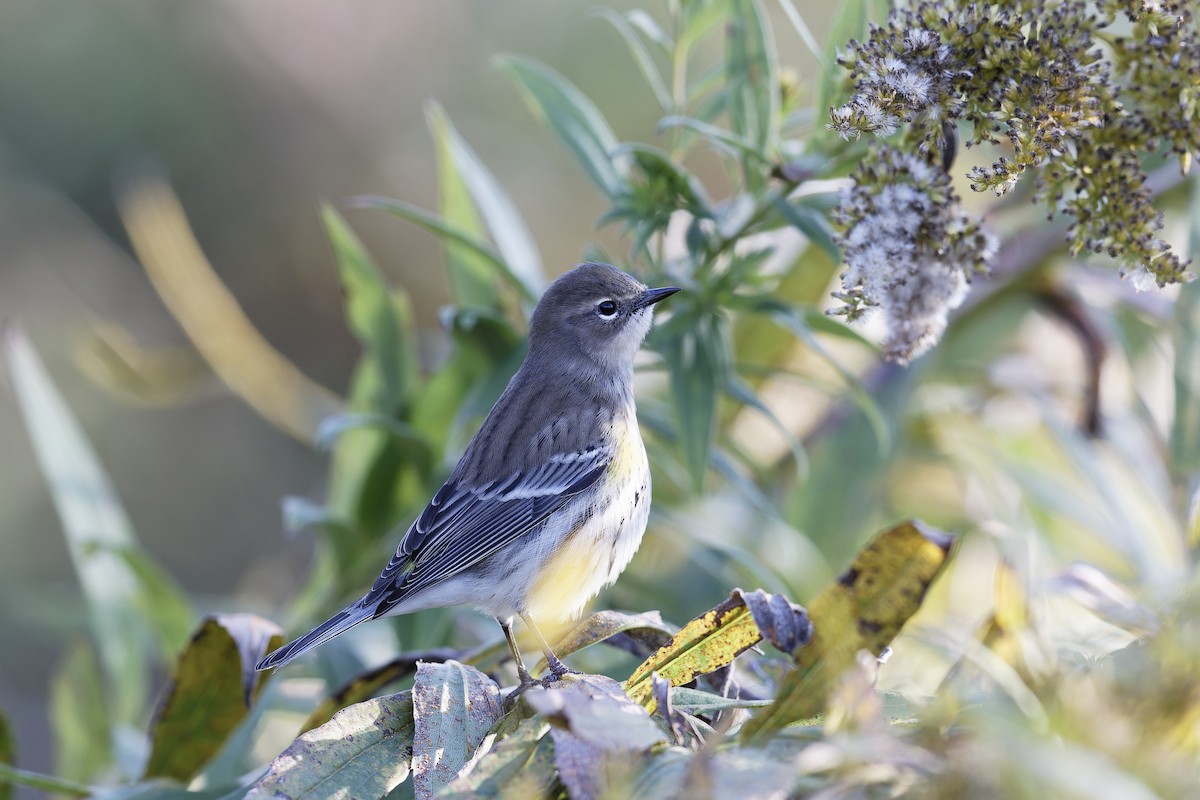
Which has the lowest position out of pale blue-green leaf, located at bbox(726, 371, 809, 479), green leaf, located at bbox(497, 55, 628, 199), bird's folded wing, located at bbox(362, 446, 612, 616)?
bird's folded wing, located at bbox(362, 446, 612, 616)

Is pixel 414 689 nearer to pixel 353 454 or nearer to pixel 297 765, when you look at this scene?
pixel 297 765

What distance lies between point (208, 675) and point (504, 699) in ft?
1.85

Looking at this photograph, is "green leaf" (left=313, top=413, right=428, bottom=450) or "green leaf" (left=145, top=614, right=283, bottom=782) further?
"green leaf" (left=313, top=413, right=428, bottom=450)

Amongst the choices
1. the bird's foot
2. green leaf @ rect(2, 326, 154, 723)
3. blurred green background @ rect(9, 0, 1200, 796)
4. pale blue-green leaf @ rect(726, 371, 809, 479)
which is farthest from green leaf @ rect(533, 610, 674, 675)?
green leaf @ rect(2, 326, 154, 723)

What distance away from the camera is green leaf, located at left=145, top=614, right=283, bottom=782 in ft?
4.71

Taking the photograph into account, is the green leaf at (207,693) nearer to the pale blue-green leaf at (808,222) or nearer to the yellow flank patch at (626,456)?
the yellow flank patch at (626,456)

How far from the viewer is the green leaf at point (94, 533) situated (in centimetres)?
224

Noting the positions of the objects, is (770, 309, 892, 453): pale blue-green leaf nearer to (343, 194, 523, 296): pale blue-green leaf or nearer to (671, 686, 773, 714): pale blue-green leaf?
(343, 194, 523, 296): pale blue-green leaf

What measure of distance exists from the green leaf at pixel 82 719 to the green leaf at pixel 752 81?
1.52 meters

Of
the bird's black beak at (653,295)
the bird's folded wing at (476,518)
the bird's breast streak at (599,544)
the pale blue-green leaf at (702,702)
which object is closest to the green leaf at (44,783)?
the bird's folded wing at (476,518)

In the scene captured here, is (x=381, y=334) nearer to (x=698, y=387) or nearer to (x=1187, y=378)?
(x=698, y=387)

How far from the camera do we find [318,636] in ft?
5.25

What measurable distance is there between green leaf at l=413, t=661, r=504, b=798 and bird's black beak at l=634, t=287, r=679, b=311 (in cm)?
78

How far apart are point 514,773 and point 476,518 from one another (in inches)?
41.6
